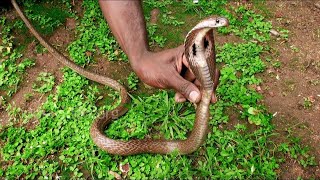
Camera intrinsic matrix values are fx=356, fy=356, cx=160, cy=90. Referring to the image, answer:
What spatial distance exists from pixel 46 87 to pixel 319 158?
Answer: 2.95 metres

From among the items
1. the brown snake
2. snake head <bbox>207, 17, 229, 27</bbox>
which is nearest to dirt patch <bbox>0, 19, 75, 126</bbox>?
the brown snake

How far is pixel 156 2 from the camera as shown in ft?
16.5

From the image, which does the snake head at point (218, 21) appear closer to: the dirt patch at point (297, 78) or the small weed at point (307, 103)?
the dirt patch at point (297, 78)

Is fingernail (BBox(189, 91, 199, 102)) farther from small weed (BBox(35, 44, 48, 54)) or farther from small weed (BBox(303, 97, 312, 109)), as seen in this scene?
small weed (BBox(35, 44, 48, 54))

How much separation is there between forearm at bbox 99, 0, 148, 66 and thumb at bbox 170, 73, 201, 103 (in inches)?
14.2

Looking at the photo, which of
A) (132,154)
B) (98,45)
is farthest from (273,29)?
(132,154)

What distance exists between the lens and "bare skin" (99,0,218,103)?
2764 mm

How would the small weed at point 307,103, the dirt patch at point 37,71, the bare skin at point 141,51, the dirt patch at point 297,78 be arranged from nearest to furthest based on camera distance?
the bare skin at point 141,51, the dirt patch at point 297,78, the small weed at point 307,103, the dirt patch at point 37,71

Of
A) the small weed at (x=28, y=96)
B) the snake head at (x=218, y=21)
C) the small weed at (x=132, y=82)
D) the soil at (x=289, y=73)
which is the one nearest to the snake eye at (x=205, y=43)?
the snake head at (x=218, y=21)

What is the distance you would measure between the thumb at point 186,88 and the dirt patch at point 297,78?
1296 millimetres

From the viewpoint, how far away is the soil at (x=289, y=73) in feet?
11.7

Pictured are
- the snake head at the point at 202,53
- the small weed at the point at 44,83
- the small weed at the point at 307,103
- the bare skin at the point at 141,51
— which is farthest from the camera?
the small weed at the point at 44,83

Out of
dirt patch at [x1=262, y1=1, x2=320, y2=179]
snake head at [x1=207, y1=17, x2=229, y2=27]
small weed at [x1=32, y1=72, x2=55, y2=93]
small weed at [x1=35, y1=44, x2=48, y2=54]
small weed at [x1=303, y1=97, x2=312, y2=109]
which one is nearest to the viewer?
snake head at [x1=207, y1=17, x2=229, y2=27]

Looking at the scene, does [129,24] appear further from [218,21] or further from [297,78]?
[297,78]
